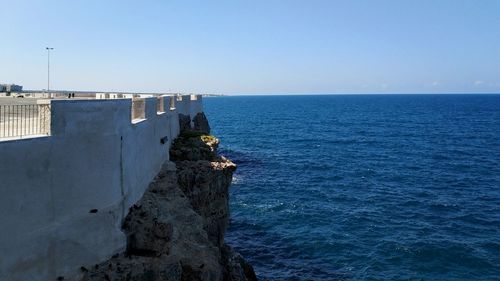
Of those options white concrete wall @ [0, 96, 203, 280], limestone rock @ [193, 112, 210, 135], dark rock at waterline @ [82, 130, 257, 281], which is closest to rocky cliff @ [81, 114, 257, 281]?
dark rock at waterline @ [82, 130, 257, 281]

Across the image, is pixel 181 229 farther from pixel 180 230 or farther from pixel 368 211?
pixel 368 211

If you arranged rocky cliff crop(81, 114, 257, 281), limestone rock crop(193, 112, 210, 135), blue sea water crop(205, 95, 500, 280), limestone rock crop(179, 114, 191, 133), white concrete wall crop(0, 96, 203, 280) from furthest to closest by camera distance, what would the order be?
limestone rock crop(193, 112, 210, 135) → limestone rock crop(179, 114, 191, 133) → blue sea water crop(205, 95, 500, 280) → rocky cliff crop(81, 114, 257, 281) → white concrete wall crop(0, 96, 203, 280)

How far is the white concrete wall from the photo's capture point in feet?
40.3

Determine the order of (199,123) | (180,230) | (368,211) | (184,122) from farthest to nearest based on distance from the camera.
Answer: (199,123), (368,211), (184,122), (180,230)

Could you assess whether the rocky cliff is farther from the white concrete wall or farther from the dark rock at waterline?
the white concrete wall

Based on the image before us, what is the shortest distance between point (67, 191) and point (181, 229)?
23.4 feet

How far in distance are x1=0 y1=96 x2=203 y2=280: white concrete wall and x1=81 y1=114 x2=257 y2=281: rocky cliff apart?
0.76m

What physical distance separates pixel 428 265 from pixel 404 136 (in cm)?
6441

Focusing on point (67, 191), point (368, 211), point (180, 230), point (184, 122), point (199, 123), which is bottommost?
point (368, 211)

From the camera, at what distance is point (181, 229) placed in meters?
20.2

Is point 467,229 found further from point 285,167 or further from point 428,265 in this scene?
point 285,167

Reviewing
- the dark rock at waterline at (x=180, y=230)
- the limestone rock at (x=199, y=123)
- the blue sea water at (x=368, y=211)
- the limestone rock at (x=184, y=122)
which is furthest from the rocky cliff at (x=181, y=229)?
the limestone rock at (x=199, y=123)

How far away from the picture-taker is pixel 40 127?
1357 cm

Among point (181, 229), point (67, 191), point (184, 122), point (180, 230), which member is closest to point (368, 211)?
point (184, 122)
